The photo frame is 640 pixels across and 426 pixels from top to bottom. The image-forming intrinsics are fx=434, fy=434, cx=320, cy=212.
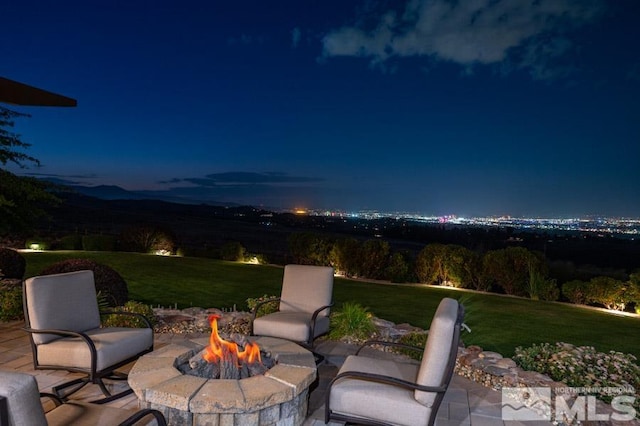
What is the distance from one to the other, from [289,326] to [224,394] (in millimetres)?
1994

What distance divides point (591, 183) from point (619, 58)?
801 cm

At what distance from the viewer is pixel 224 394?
2.91m

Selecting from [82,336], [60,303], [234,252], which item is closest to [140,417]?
[82,336]

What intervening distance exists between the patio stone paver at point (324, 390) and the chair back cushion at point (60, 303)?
532mm

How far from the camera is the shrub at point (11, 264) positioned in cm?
834

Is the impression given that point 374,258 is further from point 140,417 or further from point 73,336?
point 140,417

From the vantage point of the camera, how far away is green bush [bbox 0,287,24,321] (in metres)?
6.13

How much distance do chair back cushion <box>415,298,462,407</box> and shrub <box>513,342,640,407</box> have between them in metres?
2.27

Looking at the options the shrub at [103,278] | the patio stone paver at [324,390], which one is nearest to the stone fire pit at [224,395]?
the patio stone paver at [324,390]

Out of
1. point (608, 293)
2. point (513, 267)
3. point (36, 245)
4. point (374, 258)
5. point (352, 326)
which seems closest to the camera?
point (352, 326)

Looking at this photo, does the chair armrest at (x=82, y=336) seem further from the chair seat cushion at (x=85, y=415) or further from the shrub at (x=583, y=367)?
the shrub at (x=583, y=367)

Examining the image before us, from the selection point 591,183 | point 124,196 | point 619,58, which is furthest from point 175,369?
point 124,196

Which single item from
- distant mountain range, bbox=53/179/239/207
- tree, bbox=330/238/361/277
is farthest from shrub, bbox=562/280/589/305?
distant mountain range, bbox=53/179/239/207

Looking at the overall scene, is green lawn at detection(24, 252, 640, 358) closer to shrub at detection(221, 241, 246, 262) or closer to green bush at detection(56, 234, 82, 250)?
shrub at detection(221, 241, 246, 262)
